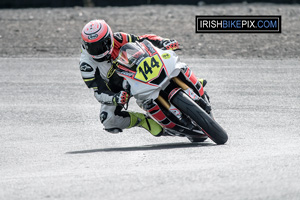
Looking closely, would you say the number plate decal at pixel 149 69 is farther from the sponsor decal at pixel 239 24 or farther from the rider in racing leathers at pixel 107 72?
the sponsor decal at pixel 239 24

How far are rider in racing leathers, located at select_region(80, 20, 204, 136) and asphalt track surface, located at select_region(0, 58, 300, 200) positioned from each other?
0.31 metres

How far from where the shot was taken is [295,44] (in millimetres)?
15531

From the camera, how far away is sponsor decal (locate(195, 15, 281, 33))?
17891mm

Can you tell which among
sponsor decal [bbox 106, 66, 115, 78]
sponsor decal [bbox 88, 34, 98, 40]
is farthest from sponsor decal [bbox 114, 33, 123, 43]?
sponsor decal [bbox 88, 34, 98, 40]

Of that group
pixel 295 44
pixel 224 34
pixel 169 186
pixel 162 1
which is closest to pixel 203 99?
pixel 169 186

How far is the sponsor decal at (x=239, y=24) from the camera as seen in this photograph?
704 inches

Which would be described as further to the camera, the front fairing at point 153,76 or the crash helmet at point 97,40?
the crash helmet at point 97,40

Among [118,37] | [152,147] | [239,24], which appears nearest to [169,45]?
[118,37]

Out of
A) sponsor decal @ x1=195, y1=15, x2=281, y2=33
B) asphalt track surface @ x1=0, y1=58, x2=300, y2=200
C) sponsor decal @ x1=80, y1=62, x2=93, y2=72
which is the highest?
sponsor decal @ x1=80, y1=62, x2=93, y2=72

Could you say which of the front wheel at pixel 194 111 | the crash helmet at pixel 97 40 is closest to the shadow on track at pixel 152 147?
the front wheel at pixel 194 111

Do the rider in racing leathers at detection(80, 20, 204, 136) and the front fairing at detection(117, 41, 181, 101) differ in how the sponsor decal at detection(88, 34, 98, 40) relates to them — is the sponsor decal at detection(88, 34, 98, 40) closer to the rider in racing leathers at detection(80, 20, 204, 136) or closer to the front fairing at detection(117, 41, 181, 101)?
the rider in racing leathers at detection(80, 20, 204, 136)

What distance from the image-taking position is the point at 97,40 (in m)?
7.03

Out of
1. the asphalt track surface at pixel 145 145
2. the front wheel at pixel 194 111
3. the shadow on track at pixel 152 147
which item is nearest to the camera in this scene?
the asphalt track surface at pixel 145 145

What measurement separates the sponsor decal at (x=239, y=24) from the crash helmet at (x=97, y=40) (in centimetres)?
1079
